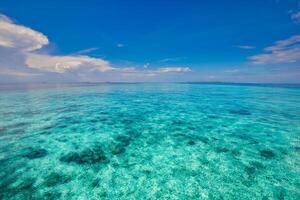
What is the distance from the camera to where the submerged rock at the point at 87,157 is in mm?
5066

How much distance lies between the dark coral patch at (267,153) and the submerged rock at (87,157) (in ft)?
17.5

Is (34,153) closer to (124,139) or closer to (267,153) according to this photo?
(124,139)

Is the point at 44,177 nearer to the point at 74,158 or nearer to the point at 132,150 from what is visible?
the point at 74,158

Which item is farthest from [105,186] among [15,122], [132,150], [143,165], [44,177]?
[15,122]

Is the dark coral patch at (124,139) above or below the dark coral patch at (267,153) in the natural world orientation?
below

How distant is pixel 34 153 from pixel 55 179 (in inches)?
83.8

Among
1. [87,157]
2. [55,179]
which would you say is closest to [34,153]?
[87,157]

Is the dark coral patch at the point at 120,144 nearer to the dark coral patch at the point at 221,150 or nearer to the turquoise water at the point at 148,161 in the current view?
the turquoise water at the point at 148,161

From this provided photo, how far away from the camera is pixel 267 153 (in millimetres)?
5637

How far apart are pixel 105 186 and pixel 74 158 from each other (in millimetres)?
1965

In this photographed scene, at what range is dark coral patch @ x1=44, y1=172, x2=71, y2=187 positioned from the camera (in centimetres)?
398

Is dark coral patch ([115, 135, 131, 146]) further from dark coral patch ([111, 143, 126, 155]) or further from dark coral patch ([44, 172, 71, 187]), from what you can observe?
dark coral patch ([44, 172, 71, 187])

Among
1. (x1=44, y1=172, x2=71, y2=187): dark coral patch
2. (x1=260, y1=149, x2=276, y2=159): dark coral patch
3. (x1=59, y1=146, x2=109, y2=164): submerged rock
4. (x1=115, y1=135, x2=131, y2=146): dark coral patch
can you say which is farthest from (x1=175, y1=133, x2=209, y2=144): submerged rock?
(x1=44, y1=172, x2=71, y2=187): dark coral patch

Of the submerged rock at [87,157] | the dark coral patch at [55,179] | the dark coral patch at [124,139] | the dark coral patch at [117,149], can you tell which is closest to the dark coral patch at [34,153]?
the submerged rock at [87,157]
